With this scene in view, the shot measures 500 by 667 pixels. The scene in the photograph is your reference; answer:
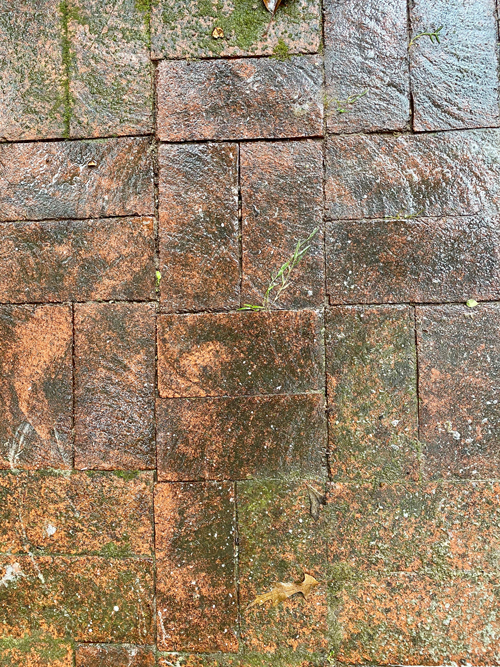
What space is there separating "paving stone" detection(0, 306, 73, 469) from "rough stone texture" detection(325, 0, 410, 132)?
188 centimetres

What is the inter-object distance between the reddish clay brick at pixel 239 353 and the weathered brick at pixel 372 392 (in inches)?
4.8

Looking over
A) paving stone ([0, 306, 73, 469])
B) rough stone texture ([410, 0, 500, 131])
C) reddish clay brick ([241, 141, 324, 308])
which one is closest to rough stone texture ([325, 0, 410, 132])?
rough stone texture ([410, 0, 500, 131])

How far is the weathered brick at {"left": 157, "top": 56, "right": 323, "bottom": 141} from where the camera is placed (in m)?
2.44

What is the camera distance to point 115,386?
8.19ft

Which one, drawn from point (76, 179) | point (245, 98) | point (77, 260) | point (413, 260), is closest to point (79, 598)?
point (77, 260)

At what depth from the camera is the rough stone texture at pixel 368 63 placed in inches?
95.6

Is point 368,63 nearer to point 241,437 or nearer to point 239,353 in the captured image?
point 239,353

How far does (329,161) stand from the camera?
2447mm

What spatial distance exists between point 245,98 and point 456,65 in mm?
1118

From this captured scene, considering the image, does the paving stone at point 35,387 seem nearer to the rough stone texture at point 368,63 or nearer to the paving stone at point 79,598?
the paving stone at point 79,598

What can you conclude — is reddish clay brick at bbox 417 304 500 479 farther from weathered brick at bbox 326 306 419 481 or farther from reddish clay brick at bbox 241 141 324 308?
reddish clay brick at bbox 241 141 324 308

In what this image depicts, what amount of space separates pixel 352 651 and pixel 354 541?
1.85 ft

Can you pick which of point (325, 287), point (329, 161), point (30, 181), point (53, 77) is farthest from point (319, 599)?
point (53, 77)

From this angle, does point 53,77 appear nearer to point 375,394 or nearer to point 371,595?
point 375,394
